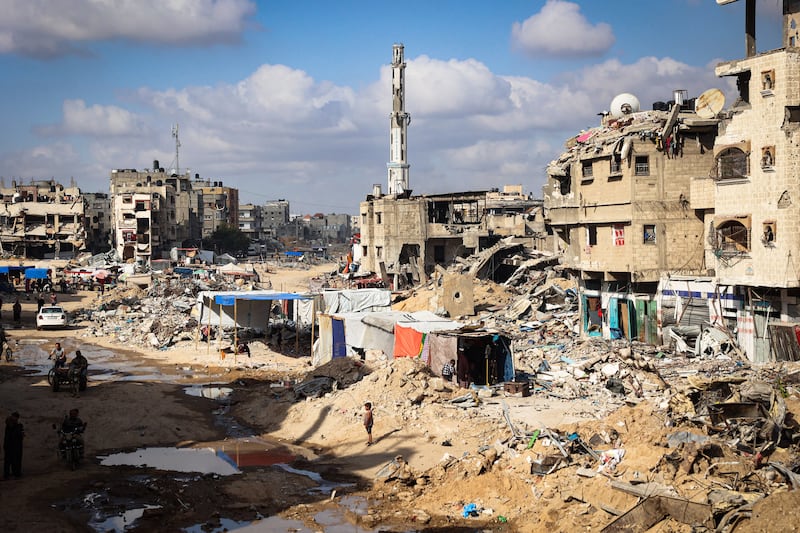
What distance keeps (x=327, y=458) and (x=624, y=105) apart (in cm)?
2119

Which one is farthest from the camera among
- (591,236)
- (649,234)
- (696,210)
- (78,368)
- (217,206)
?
(217,206)

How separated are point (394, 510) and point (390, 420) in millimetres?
4972

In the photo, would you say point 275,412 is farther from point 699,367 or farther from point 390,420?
point 699,367

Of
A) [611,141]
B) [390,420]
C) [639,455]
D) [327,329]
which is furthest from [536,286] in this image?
[639,455]

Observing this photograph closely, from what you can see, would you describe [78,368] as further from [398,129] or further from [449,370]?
[398,129]

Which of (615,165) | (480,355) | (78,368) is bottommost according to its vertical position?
(78,368)

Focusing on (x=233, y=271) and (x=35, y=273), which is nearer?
(x=35, y=273)

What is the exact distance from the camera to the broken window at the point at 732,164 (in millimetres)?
24891

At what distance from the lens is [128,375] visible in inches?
1189

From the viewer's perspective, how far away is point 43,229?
80.8 meters

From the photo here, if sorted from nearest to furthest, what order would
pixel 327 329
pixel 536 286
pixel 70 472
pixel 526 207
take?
pixel 70 472 → pixel 327 329 → pixel 536 286 → pixel 526 207

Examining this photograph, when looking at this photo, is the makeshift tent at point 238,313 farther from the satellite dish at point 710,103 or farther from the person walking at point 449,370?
the satellite dish at point 710,103

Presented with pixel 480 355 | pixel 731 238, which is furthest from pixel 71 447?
pixel 731 238

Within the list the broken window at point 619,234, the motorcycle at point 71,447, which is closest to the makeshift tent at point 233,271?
the broken window at point 619,234
